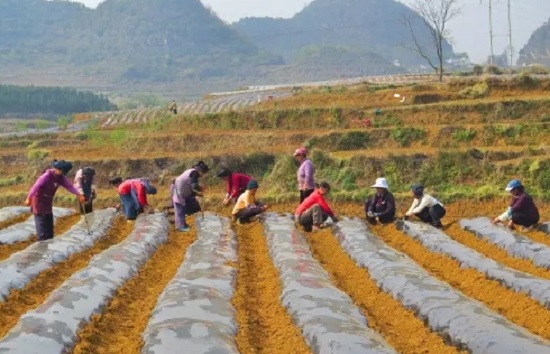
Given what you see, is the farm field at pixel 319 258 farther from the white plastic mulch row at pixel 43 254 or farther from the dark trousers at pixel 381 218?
the dark trousers at pixel 381 218

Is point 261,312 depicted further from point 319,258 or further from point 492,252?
point 492,252

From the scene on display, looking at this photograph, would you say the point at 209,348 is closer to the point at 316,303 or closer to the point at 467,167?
the point at 316,303

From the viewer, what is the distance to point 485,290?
8.21 metres

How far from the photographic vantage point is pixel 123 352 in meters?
6.21

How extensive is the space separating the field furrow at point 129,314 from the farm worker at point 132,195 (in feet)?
11.2

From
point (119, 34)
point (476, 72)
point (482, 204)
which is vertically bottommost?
point (482, 204)

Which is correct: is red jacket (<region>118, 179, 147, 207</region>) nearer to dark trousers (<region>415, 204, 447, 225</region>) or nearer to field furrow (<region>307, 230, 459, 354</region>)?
field furrow (<region>307, 230, 459, 354</region>)

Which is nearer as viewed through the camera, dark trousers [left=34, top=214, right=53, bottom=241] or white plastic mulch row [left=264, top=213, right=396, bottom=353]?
Result: white plastic mulch row [left=264, top=213, right=396, bottom=353]

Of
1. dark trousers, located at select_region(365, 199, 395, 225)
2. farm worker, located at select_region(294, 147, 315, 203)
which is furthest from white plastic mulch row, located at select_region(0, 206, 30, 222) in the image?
dark trousers, located at select_region(365, 199, 395, 225)

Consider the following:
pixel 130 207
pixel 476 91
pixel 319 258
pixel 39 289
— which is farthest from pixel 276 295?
pixel 476 91

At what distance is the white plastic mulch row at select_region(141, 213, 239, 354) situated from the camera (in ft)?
19.3

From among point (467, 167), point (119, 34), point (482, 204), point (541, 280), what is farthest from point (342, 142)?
point (119, 34)

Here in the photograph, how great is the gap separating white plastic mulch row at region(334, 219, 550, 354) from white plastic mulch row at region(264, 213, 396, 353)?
0.68 m

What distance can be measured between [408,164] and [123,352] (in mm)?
14613
